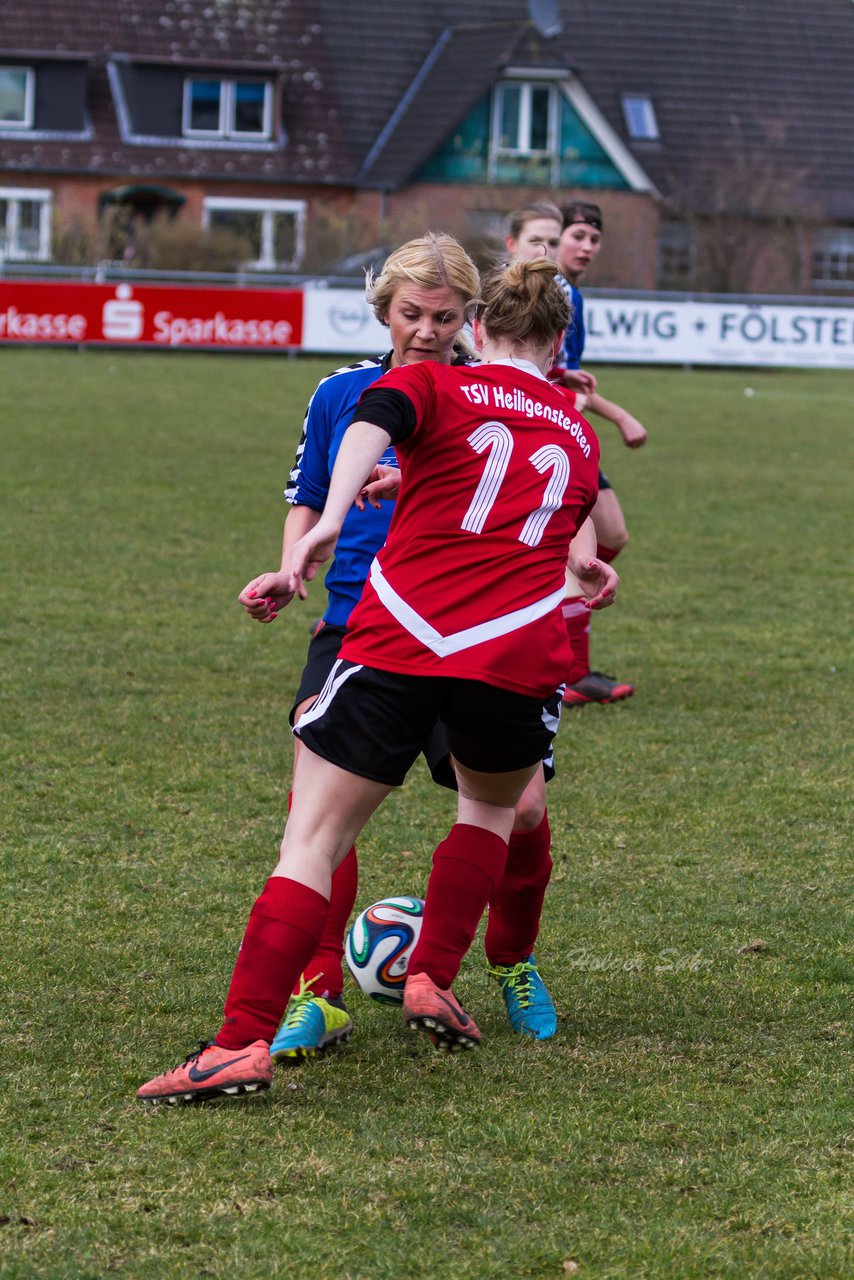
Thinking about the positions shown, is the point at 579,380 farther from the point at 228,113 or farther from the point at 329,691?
the point at 228,113

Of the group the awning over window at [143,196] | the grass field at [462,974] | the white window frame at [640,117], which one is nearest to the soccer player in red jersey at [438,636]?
the grass field at [462,974]

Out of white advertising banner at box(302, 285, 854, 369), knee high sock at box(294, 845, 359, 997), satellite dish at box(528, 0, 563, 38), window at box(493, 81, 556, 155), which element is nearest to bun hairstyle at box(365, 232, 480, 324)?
knee high sock at box(294, 845, 359, 997)

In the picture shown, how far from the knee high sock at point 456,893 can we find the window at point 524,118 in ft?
130

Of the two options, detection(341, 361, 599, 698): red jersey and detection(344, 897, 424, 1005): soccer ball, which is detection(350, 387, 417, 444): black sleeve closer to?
detection(341, 361, 599, 698): red jersey

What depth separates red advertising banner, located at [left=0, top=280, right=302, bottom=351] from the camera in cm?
2580

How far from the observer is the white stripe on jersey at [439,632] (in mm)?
3605

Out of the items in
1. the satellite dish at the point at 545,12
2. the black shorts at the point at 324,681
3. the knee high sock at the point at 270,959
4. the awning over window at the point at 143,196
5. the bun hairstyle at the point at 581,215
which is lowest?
the knee high sock at the point at 270,959

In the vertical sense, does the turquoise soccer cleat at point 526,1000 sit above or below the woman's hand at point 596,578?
below

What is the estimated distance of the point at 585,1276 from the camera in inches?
118

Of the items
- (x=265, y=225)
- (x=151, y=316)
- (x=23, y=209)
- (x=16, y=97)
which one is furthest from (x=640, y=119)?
(x=151, y=316)

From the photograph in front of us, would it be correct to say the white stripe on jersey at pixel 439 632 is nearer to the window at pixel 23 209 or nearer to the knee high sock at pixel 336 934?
the knee high sock at pixel 336 934

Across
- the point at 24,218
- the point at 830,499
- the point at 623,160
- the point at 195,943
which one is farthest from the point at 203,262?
the point at 195,943

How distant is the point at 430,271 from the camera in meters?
3.98

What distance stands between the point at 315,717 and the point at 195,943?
1335 mm
